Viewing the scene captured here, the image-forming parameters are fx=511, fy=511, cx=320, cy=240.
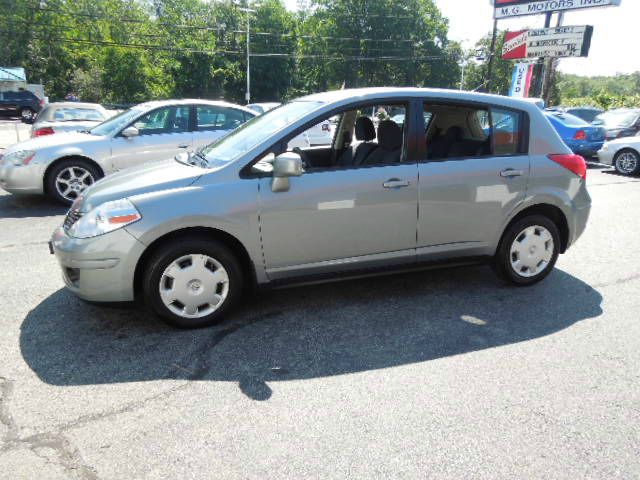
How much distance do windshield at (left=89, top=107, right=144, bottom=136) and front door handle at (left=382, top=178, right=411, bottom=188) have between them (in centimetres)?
526

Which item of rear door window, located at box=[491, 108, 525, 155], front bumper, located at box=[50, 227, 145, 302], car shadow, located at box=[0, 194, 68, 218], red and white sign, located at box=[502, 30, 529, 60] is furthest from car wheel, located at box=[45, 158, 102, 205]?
red and white sign, located at box=[502, 30, 529, 60]

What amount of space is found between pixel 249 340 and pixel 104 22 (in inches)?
2246

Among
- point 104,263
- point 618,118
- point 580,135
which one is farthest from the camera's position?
point 618,118

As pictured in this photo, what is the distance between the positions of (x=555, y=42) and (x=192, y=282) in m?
24.9

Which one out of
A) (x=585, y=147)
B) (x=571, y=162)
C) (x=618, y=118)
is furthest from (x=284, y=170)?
(x=618, y=118)

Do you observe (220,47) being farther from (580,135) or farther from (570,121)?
(580,135)

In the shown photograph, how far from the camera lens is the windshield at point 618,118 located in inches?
658

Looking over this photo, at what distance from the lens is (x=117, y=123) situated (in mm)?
7969

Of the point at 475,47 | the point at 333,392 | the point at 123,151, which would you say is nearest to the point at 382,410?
the point at 333,392

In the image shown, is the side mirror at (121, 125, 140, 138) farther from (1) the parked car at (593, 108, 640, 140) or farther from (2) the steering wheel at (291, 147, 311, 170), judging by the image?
(1) the parked car at (593, 108, 640, 140)

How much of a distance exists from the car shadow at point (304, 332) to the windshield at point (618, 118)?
14.7 metres

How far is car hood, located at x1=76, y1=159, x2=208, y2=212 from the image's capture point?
3.62 meters

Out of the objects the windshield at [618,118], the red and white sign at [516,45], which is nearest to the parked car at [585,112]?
the windshield at [618,118]

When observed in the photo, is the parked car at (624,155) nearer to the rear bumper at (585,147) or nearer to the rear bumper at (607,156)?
the rear bumper at (607,156)
